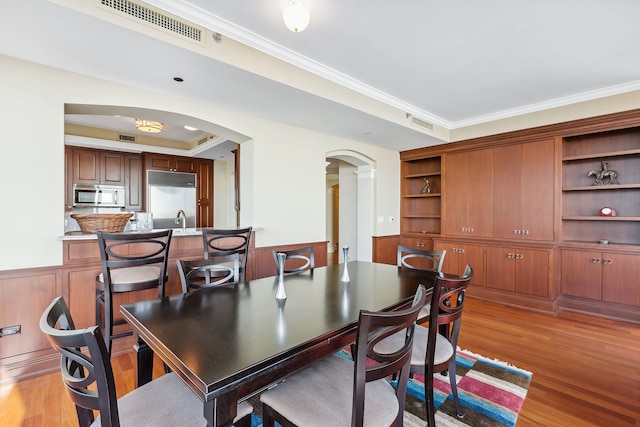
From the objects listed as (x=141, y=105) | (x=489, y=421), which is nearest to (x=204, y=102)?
(x=141, y=105)

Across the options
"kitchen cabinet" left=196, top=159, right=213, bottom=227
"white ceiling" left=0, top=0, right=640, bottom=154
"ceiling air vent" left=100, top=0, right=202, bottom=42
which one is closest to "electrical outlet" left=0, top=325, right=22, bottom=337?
"white ceiling" left=0, top=0, right=640, bottom=154

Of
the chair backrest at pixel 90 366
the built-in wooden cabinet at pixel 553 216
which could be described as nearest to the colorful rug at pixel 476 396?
the chair backrest at pixel 90 366

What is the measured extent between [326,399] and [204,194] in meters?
5.95

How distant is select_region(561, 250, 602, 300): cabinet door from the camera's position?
3.63 meters

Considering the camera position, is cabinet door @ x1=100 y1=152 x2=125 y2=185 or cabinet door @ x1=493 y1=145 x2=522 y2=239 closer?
cabinet door @ x1=493 y1=145 x2=522 y2=239

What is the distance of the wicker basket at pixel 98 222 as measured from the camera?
248cm

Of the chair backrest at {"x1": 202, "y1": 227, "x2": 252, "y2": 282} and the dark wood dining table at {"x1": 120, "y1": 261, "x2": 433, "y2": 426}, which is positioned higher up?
the chair backrest at {"x1": 202, "y1": 227, "x2": 252, "y2": 282}

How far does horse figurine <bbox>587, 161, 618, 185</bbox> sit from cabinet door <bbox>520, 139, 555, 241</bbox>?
543mm

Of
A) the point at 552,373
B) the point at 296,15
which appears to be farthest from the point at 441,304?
the point at 296,15

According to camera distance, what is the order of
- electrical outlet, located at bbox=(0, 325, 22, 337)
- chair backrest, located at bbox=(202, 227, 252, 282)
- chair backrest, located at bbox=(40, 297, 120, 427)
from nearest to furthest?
chair backrest, located at bbox=(40, 297, 120, 427)
electrical outlet, located at bbox=(0, 325, 22, 337)
chair backrest, located at bbox=(202, 227, 252, 282)

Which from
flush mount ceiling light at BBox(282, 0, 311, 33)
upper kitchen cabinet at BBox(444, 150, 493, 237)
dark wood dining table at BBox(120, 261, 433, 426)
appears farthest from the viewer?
upper kitchen cabinet at BBox(444, 150, 493, 237)

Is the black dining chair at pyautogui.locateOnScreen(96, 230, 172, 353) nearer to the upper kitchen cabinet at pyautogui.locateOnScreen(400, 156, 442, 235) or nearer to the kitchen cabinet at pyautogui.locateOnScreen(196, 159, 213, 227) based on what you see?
the kitchen cabinet at pyautogui.locateOnScreen(196, 159, 213, 227)

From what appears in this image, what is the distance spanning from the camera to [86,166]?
16.9 ft

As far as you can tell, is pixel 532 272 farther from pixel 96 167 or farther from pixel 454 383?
pixel 96 167
